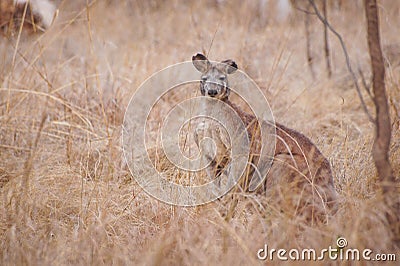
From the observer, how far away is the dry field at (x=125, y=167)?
2.85 meters

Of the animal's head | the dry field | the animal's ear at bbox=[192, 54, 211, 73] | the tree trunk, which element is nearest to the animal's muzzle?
the animal's head

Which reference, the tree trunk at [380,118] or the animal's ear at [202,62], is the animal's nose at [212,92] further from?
the tree trunk at [380,118]

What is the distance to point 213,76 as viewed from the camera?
4.07 m

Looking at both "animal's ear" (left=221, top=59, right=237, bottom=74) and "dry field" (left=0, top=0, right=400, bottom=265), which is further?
"animal's ear" (left=221, top=59, right=237, bottom=74)

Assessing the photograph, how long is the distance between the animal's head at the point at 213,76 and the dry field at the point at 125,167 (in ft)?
0.82

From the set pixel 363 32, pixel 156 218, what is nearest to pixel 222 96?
pixel 156 218

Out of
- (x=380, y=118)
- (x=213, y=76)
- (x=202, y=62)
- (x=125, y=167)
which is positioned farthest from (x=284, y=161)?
(x=125, y=167)

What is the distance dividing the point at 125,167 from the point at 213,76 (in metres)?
1.09

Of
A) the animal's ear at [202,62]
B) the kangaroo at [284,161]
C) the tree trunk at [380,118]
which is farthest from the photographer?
the animal's ear at [202,62]

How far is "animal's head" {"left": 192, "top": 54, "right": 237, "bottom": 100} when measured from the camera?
13.1 feet

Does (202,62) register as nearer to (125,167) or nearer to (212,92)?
(212,92)

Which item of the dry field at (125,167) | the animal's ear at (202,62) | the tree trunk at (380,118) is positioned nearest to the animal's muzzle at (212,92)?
the animal's ear at (202,62)

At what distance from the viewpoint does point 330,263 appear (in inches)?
108

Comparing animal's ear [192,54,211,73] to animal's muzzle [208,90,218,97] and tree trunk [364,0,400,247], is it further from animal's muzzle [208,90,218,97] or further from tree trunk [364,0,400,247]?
tree trunk [364,0,400,247]
